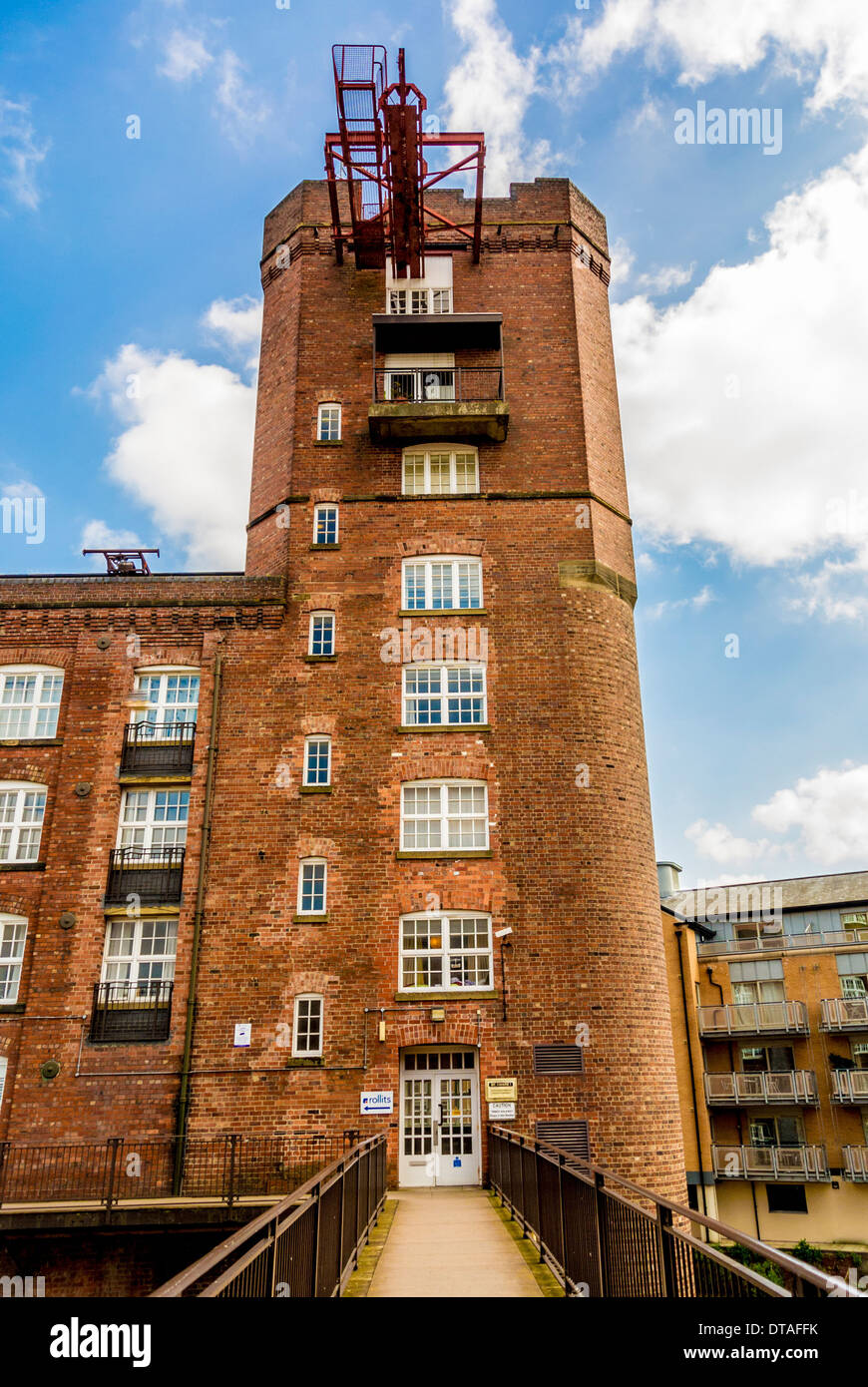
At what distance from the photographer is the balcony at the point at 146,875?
21969mm

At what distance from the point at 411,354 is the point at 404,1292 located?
23891 millimetres

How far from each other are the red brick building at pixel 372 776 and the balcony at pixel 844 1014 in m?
17.5

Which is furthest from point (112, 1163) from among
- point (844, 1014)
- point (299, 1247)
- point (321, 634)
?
point (844, 1014)

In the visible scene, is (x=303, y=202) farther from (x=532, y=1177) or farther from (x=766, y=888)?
(x=766, y=888)

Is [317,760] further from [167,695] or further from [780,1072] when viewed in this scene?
[780,1072]

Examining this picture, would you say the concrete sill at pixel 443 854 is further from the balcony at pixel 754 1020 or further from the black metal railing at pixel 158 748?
the balcony at pixel 754 1020

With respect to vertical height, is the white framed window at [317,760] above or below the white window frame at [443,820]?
above

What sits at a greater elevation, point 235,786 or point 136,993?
point 235,786

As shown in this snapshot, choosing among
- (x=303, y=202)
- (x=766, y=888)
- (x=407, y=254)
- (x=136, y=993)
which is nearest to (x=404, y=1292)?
A: (x=136, y=993)

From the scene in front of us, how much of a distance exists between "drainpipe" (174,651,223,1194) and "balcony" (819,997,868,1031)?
25.9 metres

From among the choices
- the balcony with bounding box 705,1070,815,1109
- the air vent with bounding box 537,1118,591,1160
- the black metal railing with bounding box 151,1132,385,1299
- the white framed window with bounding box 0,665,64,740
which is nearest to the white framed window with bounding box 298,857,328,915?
the air vent with bounding box 537,1118,591,1160

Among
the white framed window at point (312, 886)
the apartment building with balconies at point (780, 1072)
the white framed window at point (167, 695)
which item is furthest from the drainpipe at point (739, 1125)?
the white framed window at point (167, 695)
